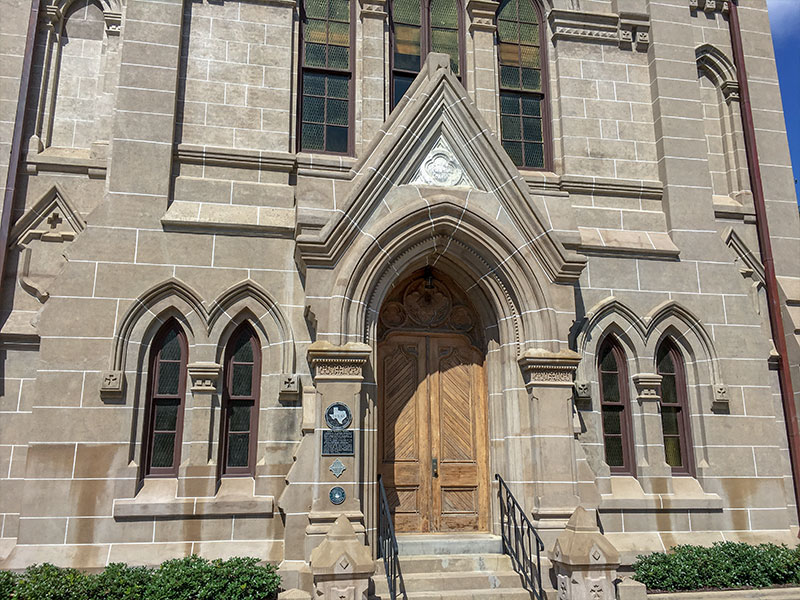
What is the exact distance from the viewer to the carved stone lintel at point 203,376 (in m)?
10.2

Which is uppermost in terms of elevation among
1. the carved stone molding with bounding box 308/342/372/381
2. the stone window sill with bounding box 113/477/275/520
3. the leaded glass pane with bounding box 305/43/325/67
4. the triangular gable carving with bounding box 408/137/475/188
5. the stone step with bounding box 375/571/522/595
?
the leaded glass pane with bounding box 305/43/325/67

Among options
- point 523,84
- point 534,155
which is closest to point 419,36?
point 523,84

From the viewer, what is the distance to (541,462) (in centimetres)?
1011

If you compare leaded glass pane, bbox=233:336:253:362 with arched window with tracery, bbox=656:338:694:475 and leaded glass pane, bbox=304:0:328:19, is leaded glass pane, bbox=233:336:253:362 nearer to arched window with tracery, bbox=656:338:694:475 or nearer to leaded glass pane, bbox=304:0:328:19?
leaded glass pane, bbox=304:0:328:19

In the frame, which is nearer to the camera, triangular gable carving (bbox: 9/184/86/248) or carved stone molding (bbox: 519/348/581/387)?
carved stone molding (bbox: 519/348/581/387)

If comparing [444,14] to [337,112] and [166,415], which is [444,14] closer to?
[337,112]

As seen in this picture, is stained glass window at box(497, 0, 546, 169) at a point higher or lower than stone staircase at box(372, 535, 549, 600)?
higher

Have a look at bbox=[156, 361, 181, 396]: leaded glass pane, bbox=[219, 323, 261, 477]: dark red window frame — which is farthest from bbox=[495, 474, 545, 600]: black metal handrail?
bbox=[156, 361, 181, 396]: leaded glass pane

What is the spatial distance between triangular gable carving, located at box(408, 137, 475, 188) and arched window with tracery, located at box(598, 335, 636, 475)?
12.2 ft

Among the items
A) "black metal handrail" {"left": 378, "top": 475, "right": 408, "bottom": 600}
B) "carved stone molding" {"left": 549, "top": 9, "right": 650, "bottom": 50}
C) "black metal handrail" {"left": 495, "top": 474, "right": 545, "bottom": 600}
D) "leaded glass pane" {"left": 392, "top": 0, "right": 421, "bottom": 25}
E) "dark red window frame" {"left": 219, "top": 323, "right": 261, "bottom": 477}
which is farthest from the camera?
"carved stone molding" {"left": 549, "top": 9, "right": 650, "bottom": 50}

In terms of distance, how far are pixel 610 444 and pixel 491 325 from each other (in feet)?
9.01

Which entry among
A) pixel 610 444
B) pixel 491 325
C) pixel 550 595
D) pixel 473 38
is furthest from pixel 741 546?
pixel 473 38

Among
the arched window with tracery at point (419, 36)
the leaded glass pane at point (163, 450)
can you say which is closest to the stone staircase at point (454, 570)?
the leaded glass pane at point (163, 450)

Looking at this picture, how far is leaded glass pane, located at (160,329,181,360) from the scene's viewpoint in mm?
10492
